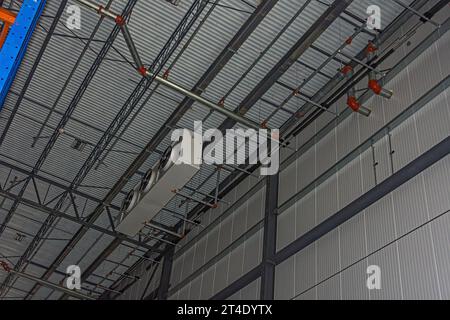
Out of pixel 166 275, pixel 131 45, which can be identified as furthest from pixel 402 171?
pixel 166 275

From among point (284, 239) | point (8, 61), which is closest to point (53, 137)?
point (284, 239)

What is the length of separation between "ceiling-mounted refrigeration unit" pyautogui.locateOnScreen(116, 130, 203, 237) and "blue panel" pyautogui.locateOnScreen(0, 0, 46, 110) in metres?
7.34

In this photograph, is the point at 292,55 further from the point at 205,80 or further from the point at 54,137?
the point at 54,137

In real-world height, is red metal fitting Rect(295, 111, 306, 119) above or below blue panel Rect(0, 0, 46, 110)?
above

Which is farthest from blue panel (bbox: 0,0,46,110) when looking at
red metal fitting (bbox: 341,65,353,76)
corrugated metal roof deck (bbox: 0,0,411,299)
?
red metal fitting (bbox: 341,65,353,76)

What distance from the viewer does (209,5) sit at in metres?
17.3

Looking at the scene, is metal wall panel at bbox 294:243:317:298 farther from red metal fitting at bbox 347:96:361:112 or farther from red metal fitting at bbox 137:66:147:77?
red metal fitting at bbox 137:66:147:77

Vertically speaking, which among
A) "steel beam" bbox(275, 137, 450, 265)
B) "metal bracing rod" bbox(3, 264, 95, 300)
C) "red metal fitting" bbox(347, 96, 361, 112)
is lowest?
"steel beam" bbox(275, 137, 450, 265)

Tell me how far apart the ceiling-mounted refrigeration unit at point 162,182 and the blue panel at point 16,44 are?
7.34 meters

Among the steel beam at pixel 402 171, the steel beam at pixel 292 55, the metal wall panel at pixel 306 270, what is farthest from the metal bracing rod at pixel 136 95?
the metal wall panel at pixel 306 270

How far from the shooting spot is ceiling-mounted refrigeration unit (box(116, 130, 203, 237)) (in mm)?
16203

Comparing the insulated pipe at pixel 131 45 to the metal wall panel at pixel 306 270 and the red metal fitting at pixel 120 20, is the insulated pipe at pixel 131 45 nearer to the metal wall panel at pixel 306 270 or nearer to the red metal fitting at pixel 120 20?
the red metal fitting at pixel 120 20

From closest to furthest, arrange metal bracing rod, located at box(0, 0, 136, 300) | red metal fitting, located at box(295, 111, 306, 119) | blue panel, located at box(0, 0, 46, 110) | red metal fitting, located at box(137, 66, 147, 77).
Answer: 1. blue panel, located at box(0, 0, 46, 110)
2. red metal fitting, located at box(137, 66, 147, 77)
3. metal bracing rod, located at box(0, 0, 136, 300)
4. red metal fitting, located at box(295, 111, 306, 119)

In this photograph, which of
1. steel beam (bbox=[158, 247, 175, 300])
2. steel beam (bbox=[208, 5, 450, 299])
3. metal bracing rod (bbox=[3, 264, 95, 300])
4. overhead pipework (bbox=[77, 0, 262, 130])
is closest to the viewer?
steel beam (bbox=[208, 5, 450, 299])
